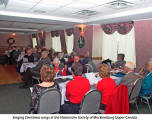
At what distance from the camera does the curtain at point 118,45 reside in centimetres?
520

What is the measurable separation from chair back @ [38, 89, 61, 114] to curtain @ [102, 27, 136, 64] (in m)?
3.86

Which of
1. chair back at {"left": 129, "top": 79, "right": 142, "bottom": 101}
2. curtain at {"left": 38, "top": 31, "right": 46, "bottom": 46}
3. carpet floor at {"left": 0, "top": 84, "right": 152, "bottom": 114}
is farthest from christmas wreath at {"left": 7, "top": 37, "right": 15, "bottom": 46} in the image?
chair back at {"left": 129, "top": 79, "right": 142, "bottom": 101}

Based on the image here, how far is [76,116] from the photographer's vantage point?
187cm

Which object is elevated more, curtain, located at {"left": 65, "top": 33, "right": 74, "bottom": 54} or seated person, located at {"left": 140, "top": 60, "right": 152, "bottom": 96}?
curtain, located at {"left": 65, "top": 33, "right": 74, "bottom": 54}

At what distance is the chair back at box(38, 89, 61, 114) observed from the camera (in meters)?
1.88

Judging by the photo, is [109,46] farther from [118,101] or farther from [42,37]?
[42,37]

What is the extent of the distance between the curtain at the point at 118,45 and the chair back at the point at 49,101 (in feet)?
12.7

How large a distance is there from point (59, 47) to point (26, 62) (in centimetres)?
456

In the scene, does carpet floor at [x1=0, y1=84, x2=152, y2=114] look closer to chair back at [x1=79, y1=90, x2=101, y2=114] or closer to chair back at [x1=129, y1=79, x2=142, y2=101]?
chair back at [x1=129, y1=79, x2=142, y2=101]

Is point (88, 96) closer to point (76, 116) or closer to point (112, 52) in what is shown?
point (76, 116)

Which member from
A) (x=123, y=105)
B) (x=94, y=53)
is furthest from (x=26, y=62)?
(x=123, y=105)

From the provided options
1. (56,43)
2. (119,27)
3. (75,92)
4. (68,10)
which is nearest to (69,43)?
(56,43)

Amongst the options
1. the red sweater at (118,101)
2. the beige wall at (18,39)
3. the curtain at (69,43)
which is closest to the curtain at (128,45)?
Result: the curtain at (69,43)

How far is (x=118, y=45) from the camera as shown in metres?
5.72
